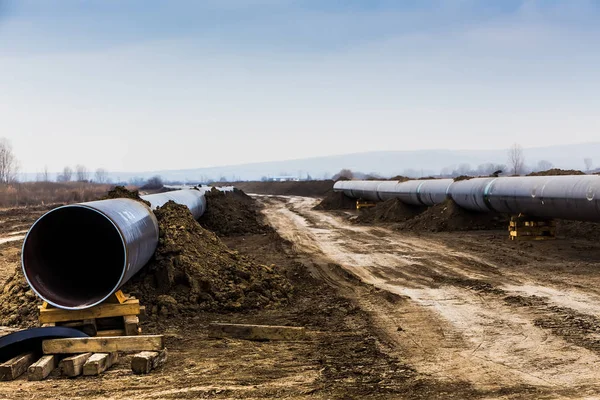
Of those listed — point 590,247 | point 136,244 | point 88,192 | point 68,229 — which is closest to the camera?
point 136,244

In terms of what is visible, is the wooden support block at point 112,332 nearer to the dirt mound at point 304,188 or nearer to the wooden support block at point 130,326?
the wooden support block at point 130,326

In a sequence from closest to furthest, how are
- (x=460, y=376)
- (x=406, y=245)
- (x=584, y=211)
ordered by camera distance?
(x=460, y=376)
(x=584, y=211)
(x=406, y=245)

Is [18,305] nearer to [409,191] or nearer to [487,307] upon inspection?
[487,307]

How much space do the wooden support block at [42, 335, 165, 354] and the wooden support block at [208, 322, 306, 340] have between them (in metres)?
1.64

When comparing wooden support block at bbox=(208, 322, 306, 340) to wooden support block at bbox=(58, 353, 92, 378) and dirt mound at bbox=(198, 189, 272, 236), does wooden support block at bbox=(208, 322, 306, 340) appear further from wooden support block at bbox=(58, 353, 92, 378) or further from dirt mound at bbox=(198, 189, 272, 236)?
dirt mound at bbox=(198, 189, 272, 236)

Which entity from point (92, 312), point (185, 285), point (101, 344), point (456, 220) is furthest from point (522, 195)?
point (101, 344)

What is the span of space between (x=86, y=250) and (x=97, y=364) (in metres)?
4.11

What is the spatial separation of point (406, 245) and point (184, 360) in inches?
577

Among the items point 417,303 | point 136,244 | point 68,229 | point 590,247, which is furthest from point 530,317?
point 590,247

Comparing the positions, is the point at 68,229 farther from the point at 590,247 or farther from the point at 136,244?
the point at 590,247

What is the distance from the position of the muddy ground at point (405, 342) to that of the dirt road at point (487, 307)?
0.09 ft

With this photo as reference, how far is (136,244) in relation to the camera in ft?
32.6

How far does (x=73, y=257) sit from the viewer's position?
10883 mm

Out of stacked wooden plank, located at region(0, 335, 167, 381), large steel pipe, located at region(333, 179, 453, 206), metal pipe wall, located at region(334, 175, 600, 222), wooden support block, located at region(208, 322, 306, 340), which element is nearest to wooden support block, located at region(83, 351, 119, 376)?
stacked wooden plank, located at region(0, 335, 167, 381)
